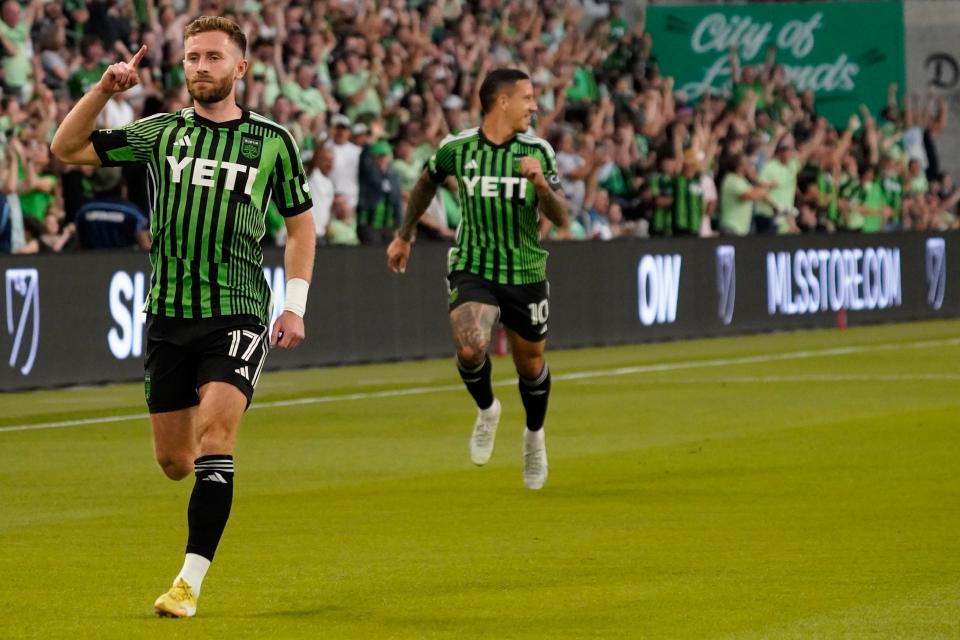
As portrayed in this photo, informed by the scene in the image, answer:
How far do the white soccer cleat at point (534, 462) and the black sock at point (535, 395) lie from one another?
85mm

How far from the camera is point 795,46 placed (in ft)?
130

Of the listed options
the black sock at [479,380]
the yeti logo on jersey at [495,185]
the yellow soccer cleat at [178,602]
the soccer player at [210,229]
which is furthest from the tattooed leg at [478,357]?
the yellow soccer cleat at [178,602]

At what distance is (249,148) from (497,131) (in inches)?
181

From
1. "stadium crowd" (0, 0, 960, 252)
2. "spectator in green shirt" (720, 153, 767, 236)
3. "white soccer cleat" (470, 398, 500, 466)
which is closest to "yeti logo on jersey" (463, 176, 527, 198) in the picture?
"white soccer cleat" (470, 398, 500, 466)

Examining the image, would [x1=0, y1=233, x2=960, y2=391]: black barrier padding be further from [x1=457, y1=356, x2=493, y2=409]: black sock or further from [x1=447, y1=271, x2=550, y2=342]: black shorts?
[x1=447, y1=271, x2=550, y2=342]: black shorts

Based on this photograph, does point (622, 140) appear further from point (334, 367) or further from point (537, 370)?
point (537, 370)

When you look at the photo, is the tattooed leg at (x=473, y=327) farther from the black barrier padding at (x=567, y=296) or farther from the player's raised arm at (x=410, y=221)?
the black barrier padding at (x=567, y=296)

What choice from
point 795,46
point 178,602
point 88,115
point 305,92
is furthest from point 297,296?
point 795,46

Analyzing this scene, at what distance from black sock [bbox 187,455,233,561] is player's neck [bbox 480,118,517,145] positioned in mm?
5072

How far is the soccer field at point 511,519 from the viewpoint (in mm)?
8273

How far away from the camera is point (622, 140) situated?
99.1 ft

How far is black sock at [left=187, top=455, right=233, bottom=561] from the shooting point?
813 cm

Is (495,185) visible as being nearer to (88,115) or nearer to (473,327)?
(473,327)

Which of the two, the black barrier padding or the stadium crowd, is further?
the stadium crowd
